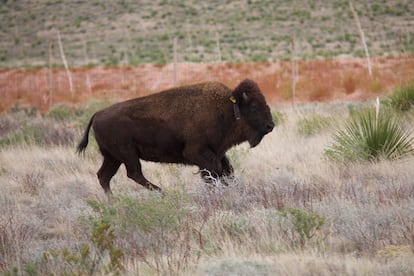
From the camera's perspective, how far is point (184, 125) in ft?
33.8

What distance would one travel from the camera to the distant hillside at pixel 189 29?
178 ft

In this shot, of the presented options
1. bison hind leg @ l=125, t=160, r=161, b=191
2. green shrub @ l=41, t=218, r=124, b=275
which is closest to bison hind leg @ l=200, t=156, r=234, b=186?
bison hind leg @ l=125, t=160, r=161, b=191

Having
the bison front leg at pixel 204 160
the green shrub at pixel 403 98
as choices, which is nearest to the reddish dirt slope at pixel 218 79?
the green shrub at pixel 403 98

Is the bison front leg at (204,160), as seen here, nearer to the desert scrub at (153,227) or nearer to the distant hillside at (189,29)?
the desert scrub at (153,227)

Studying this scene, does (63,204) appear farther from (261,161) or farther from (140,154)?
(261,161)

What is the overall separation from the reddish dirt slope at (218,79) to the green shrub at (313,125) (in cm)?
552

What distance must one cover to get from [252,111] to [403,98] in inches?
234

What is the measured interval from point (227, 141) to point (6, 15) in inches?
2505

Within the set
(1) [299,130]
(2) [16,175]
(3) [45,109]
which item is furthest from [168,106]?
(3) [45,109]

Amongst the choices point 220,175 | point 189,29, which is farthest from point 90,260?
point 189,29

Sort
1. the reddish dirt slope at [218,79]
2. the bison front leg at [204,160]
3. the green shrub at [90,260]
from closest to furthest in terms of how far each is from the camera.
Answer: the green shrub at [90,260]
the bison front leg at [204,160]
the reddish dirt slope at [218,79]

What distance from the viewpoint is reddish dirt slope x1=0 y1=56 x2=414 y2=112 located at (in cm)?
2372

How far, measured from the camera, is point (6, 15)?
230ft

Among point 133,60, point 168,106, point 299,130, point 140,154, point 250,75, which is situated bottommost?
point 133,60
